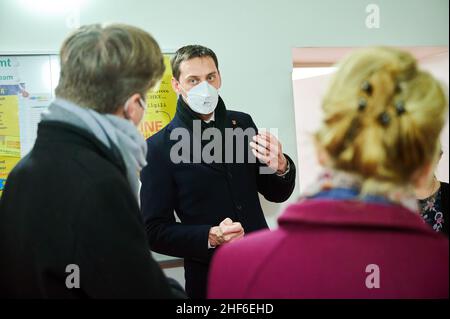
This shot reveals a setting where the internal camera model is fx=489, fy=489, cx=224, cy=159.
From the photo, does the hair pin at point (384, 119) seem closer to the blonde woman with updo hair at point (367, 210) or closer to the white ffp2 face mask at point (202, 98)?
the blonde woman with updo hair at point (367, 210)

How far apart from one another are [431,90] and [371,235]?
0.79 feet

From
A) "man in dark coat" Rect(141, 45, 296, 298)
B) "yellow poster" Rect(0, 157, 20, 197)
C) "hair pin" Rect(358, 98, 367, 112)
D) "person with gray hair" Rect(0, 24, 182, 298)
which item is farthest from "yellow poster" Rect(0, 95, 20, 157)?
"hair pin" Rect(358, 98, 367, 112)

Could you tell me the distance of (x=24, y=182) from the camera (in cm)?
93

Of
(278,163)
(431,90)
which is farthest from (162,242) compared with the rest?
(431,90)

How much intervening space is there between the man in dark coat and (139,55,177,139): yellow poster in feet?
1.15

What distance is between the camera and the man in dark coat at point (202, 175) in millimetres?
1676

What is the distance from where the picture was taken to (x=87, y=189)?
0.87m

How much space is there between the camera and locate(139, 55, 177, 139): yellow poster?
2178 mm

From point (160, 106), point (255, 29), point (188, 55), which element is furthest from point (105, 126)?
point (255, 29)

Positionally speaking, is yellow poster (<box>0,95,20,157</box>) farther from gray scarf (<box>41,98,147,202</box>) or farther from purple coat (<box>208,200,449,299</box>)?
purple coat (<box>208,200,449,299</box>)

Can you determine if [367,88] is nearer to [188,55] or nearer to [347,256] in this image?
[347,256]

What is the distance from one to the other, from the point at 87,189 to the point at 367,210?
0.48m

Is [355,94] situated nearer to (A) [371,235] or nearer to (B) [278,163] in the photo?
(A) [371,235]
